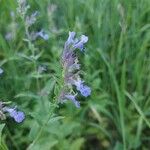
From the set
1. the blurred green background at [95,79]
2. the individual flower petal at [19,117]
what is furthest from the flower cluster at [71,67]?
the blurred green background at [95,79]

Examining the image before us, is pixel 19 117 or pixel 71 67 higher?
pixel 71 67

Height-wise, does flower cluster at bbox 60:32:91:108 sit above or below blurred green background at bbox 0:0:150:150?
above

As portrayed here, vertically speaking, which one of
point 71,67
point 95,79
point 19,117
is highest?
point 71,67

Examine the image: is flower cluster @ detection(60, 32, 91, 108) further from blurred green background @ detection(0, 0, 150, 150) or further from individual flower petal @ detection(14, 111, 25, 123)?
blurred green background @ detection(0, 0, 150, 150)

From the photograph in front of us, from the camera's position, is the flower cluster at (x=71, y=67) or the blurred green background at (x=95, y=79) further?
the blurred green background at (x=95, y=79)

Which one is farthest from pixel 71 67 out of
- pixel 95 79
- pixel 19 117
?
pixel 95 79

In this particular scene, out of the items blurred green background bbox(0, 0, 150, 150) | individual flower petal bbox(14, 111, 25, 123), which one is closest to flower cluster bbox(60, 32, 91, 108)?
individual flower petal bbox(14, 111, 25, 123)

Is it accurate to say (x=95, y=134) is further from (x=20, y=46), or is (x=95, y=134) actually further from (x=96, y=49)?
(x=20, y=46)

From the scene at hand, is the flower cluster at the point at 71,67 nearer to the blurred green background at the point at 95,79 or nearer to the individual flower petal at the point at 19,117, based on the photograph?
the individual flower petal at the point at 19,117

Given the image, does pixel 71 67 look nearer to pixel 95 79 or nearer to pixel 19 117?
pixel 19 117
